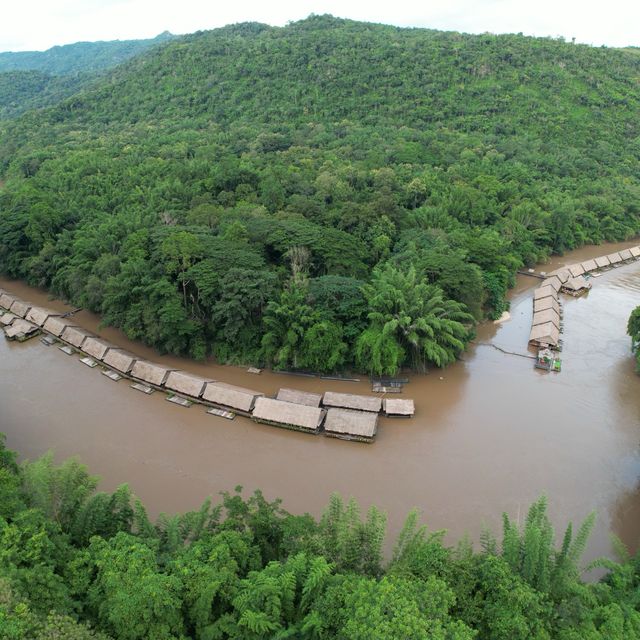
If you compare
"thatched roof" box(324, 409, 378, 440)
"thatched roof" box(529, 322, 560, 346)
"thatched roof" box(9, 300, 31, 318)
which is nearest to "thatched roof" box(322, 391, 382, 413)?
"thatched roof" box(324, 409, 378, 440)

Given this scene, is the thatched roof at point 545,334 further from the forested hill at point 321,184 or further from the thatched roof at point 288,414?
the thatched roof at point 288,414

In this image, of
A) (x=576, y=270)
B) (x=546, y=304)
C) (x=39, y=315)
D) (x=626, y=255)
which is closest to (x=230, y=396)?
(x=39, y=315)

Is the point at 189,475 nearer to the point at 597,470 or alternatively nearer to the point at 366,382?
the point at 366,382

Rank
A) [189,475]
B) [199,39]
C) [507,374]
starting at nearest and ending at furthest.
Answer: [189,475] < [507,374] < [199,39]

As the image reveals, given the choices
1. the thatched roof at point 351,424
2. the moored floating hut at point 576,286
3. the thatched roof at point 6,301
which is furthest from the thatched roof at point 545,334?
the thatched roof at point 6,301

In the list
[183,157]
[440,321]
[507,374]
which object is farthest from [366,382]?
[183,157]

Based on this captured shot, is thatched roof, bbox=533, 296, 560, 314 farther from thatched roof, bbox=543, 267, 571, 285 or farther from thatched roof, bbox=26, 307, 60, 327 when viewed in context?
thatched roof, bbox=26, 307, 60, 327

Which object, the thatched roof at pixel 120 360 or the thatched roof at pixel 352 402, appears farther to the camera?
the thatched roof at pixel 120 360
